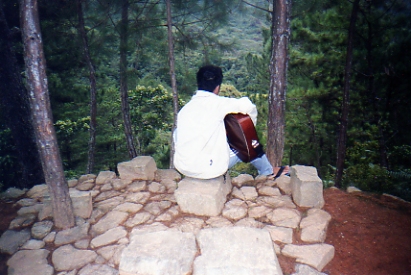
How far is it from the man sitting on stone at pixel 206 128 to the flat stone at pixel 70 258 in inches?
47.9

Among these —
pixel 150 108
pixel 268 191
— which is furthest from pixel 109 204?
pixel 150 108

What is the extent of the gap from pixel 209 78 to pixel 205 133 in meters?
0.55

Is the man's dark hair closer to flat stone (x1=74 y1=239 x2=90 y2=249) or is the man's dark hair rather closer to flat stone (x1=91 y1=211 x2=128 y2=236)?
flat stone (x1=91 y1=211 x2=128 y2=236)

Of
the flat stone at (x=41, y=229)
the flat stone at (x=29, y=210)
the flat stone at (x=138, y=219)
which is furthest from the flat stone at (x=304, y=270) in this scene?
the flat stone at (x=29, y=210)

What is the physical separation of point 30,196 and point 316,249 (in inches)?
143

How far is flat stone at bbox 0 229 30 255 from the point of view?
121 inches

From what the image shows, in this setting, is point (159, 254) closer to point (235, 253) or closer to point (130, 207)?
point (235, 253)

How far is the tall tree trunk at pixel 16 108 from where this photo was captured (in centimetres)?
601

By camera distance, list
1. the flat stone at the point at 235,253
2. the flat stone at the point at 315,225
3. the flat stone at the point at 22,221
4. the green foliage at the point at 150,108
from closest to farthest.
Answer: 1. the flat stone at the point at 235,253
2. the flat stone at the point at 315,225
3. the flat stone at the point at 22,221
4. the green foliage at the point at 150,108

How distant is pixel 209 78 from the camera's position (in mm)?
3004

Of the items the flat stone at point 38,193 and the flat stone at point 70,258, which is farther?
the flat stone at point 38,193

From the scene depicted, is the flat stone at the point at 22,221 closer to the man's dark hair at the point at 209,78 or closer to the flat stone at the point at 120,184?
the flat stone at the point at 120,184

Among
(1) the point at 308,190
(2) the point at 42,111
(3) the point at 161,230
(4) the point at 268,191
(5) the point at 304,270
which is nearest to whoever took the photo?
(5) the point at 304,270

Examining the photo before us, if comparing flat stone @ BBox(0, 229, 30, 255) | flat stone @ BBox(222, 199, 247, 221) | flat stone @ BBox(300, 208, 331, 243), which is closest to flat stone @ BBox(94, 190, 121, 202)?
flat stone @ BBox(0, 229, 30, 255)
